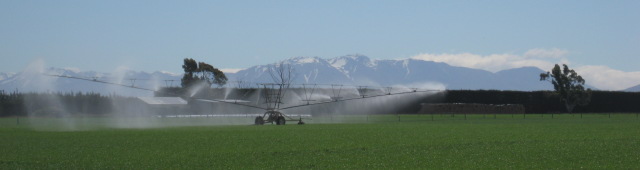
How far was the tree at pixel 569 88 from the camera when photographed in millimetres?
100500

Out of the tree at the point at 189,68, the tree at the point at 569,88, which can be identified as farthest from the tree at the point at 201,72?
the tree at the point at 569,88

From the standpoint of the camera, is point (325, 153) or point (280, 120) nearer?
point (325, 153)

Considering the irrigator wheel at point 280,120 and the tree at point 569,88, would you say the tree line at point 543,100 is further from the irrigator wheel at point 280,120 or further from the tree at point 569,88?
the irrigator wheel at point 280,120

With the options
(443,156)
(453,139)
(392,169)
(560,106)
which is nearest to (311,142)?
(453,139)

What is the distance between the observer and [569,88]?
101062 mm

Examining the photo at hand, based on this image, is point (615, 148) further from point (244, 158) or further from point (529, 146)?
point (244, 158)

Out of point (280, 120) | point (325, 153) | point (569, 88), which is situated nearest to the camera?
point (325, 153)

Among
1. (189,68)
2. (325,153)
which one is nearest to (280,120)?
(325,153)

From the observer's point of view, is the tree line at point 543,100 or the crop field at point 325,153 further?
the tree line at point 543,100

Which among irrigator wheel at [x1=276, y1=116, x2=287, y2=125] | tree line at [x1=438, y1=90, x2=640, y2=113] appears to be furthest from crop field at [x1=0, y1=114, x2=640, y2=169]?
tree line at [x1=438, y1=90, x2=640, y2=113]

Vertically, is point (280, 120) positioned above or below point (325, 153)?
above

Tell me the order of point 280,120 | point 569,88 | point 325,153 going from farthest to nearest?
point 569,88 → point 280,120 → point 325,153

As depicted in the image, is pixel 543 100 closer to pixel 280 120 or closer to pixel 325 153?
pixel 280 120

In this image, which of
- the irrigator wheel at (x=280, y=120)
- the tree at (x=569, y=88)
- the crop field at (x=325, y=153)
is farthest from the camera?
the tree at (x=569, y=88)
